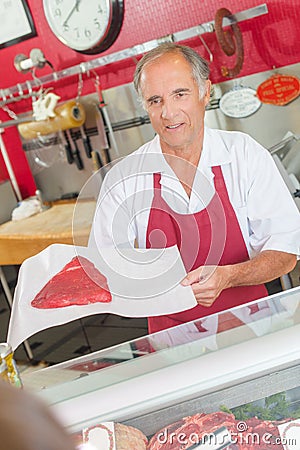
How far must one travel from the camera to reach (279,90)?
2.49 metres

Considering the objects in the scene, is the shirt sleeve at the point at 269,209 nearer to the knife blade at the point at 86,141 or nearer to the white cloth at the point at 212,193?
the white cloth at the point at 212,193

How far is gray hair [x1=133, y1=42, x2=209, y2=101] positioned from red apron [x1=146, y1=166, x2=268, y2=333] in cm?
24

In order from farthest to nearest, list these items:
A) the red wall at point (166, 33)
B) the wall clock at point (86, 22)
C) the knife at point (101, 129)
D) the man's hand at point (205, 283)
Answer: the knife at point (101, 129)
the wall clock at point (86, 22)
the red wall at point (166, 33)
the man's hand at point (205, 283)

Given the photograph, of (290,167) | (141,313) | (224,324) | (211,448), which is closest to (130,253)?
(141,313)

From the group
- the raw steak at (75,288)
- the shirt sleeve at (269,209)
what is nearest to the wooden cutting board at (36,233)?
the raw steak at (75,288)

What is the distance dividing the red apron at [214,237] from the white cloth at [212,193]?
2 cm

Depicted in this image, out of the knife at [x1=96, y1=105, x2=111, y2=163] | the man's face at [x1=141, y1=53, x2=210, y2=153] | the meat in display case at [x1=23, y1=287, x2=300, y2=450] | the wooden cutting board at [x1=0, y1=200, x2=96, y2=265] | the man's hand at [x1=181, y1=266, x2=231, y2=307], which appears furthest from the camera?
the knife at [x1=96, y1=105, x2=111, y2=163]

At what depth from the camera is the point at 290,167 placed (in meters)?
2.39

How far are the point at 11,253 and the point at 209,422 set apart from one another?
83.5 inches

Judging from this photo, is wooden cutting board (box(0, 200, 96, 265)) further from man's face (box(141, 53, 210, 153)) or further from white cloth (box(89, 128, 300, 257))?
man's face (box(141, 53, 210, 153))

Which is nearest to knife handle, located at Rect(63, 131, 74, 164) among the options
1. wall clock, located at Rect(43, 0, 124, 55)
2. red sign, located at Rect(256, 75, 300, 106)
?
wall clock, located at Rect(43, 0, 124, 55)

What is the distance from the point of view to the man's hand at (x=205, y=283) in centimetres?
109

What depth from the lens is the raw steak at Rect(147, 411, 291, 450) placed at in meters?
0.81

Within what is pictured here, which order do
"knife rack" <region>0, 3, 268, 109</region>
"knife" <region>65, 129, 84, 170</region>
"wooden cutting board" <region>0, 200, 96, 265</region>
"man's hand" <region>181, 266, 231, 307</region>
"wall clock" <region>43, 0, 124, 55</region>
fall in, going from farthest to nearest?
"knife" <region>65, 129, 84, 170</region>
"wall clock" <region>43, 0, 124, 55</region>
"wooden cutting board" <region>0, 200, 96, 265</region>
"knife rack" <region>0, 3, 268, 109</region>
"man's hand" <region>181, 266, 231, 307</region>
